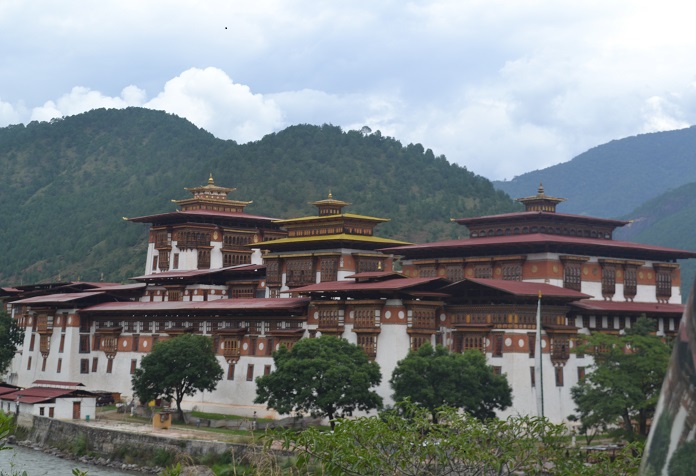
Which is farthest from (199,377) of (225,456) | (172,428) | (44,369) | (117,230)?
(117,230)

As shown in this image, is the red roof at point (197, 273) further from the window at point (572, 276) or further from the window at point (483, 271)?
the window at point (572, 276)

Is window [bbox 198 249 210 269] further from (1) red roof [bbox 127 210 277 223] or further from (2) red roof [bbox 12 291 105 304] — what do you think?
(2) red roof [bbox 12 291 105 304]

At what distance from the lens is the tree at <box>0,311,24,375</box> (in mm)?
94875

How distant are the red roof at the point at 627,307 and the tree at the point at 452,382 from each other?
9875 mm

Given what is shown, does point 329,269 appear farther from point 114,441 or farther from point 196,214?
point 196,214

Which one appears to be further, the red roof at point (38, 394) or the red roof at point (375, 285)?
the red roof at point (38, 394)

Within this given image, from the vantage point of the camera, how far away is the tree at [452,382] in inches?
2311

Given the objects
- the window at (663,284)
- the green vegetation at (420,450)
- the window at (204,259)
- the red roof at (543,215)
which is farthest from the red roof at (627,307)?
the window at (204,259)

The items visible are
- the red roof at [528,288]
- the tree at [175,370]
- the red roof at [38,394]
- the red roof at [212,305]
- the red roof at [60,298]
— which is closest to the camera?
the red roof at [528,288]

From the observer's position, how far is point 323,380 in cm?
6081

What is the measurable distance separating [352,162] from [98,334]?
97.8 meters

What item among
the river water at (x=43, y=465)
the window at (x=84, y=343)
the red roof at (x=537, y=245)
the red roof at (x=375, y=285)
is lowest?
the river water at (x=43, y=465)

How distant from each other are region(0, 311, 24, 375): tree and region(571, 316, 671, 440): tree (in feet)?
185

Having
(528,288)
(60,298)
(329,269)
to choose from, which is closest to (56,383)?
(60,298)
